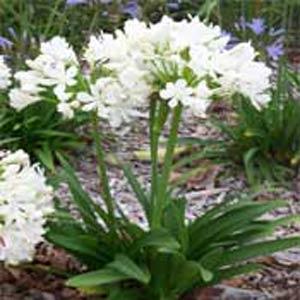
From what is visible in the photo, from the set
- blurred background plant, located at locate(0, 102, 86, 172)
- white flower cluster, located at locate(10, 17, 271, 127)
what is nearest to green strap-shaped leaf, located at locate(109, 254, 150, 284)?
white flower cluster, located at locate(10, 17, 271, 127)

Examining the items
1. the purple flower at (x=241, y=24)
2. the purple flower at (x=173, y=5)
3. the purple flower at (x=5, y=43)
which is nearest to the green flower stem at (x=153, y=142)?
the purple flower at (x=5, y=43)

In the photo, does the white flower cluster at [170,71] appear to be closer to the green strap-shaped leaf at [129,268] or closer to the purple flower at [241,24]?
the green strap-shaped leaf at [129,268]

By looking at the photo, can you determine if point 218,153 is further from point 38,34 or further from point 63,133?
point 38,34

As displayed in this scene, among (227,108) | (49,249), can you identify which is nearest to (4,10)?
(227,108)

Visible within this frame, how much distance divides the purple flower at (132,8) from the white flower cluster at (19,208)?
298cm

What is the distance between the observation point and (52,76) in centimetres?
298

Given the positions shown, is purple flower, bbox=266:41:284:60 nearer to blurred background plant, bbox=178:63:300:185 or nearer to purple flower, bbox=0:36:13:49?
blurred background plant, bbox=178:63:300:185

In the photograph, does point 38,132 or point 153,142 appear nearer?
point 153,142

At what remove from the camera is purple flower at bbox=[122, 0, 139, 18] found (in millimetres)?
5883

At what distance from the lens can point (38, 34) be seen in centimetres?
579

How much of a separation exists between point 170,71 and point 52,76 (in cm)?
34

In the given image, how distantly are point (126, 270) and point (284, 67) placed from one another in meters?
2.06

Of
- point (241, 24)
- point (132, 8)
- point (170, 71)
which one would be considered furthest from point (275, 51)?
point (170, 71)

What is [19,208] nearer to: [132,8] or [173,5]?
[132,8]
